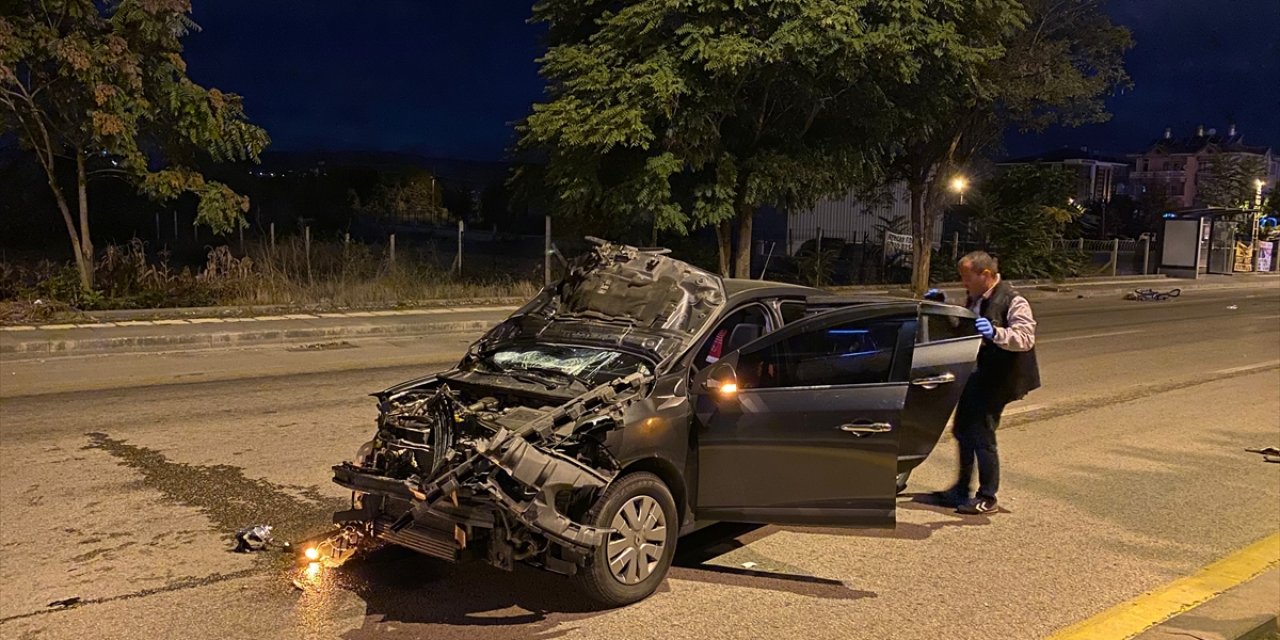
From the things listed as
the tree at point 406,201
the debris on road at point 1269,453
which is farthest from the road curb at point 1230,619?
the tree at point 406,201

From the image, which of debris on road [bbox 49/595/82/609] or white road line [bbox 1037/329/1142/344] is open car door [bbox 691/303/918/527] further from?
white road line [bbox 1037/329/1142/344]

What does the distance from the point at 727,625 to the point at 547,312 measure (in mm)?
2142

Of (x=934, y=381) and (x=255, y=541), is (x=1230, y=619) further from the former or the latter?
(x=255, y=541)

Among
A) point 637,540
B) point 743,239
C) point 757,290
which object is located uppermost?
point 743,239

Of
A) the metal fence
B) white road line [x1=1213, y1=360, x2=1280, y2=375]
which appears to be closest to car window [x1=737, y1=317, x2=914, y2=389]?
white road line [x1=1213, y1=360, x2=1280, y2=375]

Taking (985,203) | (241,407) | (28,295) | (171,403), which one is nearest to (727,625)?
(241,407)

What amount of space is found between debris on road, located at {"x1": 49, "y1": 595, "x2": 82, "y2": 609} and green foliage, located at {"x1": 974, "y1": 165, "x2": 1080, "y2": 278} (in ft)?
104

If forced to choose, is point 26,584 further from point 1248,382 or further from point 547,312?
point 1248,382

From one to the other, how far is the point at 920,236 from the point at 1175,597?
81.2ft

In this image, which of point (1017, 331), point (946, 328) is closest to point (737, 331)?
point (946, 328)

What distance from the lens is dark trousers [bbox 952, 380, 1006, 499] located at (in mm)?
6203

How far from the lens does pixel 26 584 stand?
15.9ft

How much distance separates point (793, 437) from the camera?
495 centimetres

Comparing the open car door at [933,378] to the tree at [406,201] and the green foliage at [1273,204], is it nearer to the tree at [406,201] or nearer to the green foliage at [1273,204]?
the tree at [406,201]
